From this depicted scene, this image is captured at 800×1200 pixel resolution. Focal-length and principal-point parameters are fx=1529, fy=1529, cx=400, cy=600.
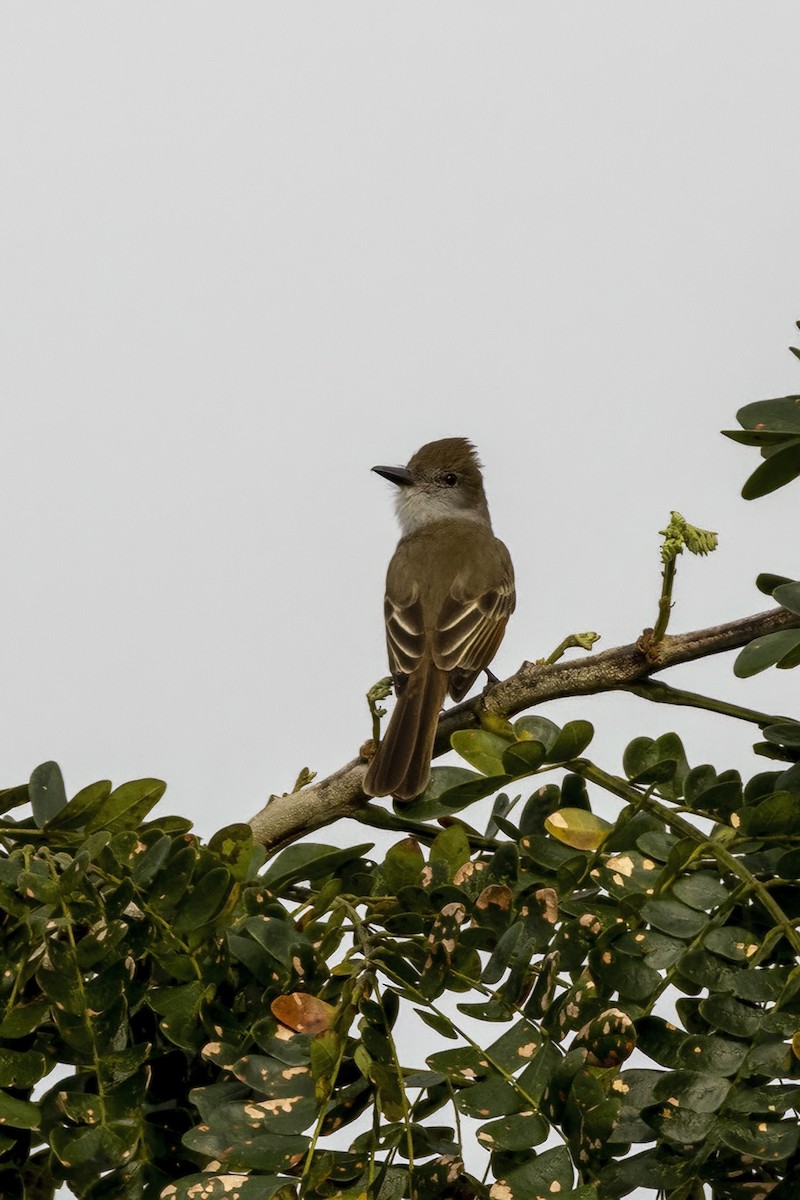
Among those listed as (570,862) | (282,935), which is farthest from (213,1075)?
(570,862)

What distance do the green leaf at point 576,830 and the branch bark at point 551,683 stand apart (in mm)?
670

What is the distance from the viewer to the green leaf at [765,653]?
9.18ft

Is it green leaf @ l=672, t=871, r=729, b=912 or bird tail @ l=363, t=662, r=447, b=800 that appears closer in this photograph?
green leaf @ l=672, t=871, r=729, b=912

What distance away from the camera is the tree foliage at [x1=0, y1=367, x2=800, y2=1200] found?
6.87ft

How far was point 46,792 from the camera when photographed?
2.70m

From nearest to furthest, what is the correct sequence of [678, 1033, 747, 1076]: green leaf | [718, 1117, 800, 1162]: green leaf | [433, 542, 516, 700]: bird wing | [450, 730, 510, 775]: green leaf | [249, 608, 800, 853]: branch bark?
[718, 1117, 800, 1162]: green leaf < [678, 1033, 747, 1076]: green leaf < [450, 730, 510, 775]: green leaf < [249, 608, 800, 853]: branch bark < [433, 542, 516, 700]: bird wing

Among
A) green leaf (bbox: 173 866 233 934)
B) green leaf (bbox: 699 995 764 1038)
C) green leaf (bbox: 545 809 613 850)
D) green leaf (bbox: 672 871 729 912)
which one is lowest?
green leaf (bbox: 699 995 764 1038)

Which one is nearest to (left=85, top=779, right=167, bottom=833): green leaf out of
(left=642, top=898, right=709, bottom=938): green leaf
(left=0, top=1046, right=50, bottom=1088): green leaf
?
(left=0, top=1046, right=50, bottom=1088): green leaf

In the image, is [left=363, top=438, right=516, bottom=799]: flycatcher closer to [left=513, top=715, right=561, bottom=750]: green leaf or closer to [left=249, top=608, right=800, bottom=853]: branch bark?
[left=249, top=608, right=800, bottom=853]: branch bark

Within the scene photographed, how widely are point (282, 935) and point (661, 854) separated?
0.63 meters

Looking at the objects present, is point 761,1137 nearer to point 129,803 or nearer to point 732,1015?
point 732,1015

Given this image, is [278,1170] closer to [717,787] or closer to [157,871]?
[157,871]

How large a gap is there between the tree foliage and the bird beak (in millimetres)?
4921

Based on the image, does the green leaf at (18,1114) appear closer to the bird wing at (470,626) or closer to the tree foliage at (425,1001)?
the tree foliage at (425,1001)
